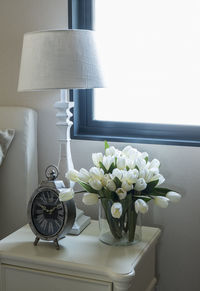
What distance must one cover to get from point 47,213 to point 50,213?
0.01 m

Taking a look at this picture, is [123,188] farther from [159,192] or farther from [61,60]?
[61,60]

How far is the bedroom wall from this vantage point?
6.14ft

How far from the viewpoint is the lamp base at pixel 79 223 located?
1751mm

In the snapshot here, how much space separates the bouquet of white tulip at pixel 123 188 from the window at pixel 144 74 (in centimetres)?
30

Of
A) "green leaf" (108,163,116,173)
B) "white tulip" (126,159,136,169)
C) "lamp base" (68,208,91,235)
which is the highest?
"white tulip" (126,159,136,169)

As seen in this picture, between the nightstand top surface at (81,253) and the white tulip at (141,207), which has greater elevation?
the white tulip at (141,207)

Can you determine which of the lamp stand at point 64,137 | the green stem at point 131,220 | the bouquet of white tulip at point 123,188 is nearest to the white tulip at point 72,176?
the bouquet of white tulip at point 123,188

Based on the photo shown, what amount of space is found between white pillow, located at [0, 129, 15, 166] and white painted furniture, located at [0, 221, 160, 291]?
1.29 feet

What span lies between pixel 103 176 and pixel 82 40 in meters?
0.48

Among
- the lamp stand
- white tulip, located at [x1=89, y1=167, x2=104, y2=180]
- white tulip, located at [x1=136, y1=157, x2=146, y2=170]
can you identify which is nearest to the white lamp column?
the lamp stand

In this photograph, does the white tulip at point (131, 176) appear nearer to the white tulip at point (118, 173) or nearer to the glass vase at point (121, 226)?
the white tulip at point (118, 173)

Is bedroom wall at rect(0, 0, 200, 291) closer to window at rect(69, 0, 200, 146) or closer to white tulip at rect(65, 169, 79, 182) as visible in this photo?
window at rect(69, 0, 200, 146)

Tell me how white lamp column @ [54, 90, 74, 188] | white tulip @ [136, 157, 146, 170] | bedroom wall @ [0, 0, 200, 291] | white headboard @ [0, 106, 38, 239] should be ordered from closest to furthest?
white tulip @ [136, 157, 146, 170] < white lamp column @ [54, 90, 74, 188] < bedroom wall @ [0, 0, 200, 291] < white headboard @ [0, 106, 38, 239]

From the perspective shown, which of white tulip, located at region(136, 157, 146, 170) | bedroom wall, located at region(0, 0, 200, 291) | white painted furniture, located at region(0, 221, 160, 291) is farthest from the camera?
bedroom wall, located at region(0, 0, 200, 291)
